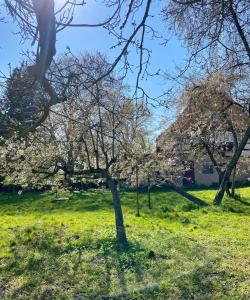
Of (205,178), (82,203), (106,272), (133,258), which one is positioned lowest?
(106,272)

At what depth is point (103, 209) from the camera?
18.9 meters

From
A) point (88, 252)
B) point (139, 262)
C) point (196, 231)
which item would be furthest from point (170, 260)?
point (196, 231)

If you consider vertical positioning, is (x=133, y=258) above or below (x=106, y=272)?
above

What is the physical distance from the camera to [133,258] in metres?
8.82

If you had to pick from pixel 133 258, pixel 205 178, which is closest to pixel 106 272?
pixel 133 258

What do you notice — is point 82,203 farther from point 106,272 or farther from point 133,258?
point 106,272

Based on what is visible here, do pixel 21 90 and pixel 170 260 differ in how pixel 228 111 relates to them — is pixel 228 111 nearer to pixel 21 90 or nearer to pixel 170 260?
pixel 170 260

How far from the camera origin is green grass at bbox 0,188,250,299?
22.7 ft

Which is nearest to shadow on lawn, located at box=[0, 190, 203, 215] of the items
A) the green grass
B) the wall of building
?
the green grass

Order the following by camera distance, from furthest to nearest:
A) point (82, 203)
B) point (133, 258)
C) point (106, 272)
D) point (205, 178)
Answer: point (205, 178) → point (82, 203) → point (133, 258) → point (106, 272)

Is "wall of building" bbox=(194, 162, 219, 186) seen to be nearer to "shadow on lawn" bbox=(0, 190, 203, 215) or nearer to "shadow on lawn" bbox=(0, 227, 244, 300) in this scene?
"shadow on lawn" bbox=(0, 190, 203, 215)

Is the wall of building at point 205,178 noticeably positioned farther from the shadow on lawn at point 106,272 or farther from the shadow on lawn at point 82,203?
the shadow on lawn at point 106,272

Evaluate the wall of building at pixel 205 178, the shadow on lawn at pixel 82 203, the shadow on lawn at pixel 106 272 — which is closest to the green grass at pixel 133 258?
the shadow on lawn at pixel 106 272

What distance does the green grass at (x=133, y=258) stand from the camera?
22.7ft
